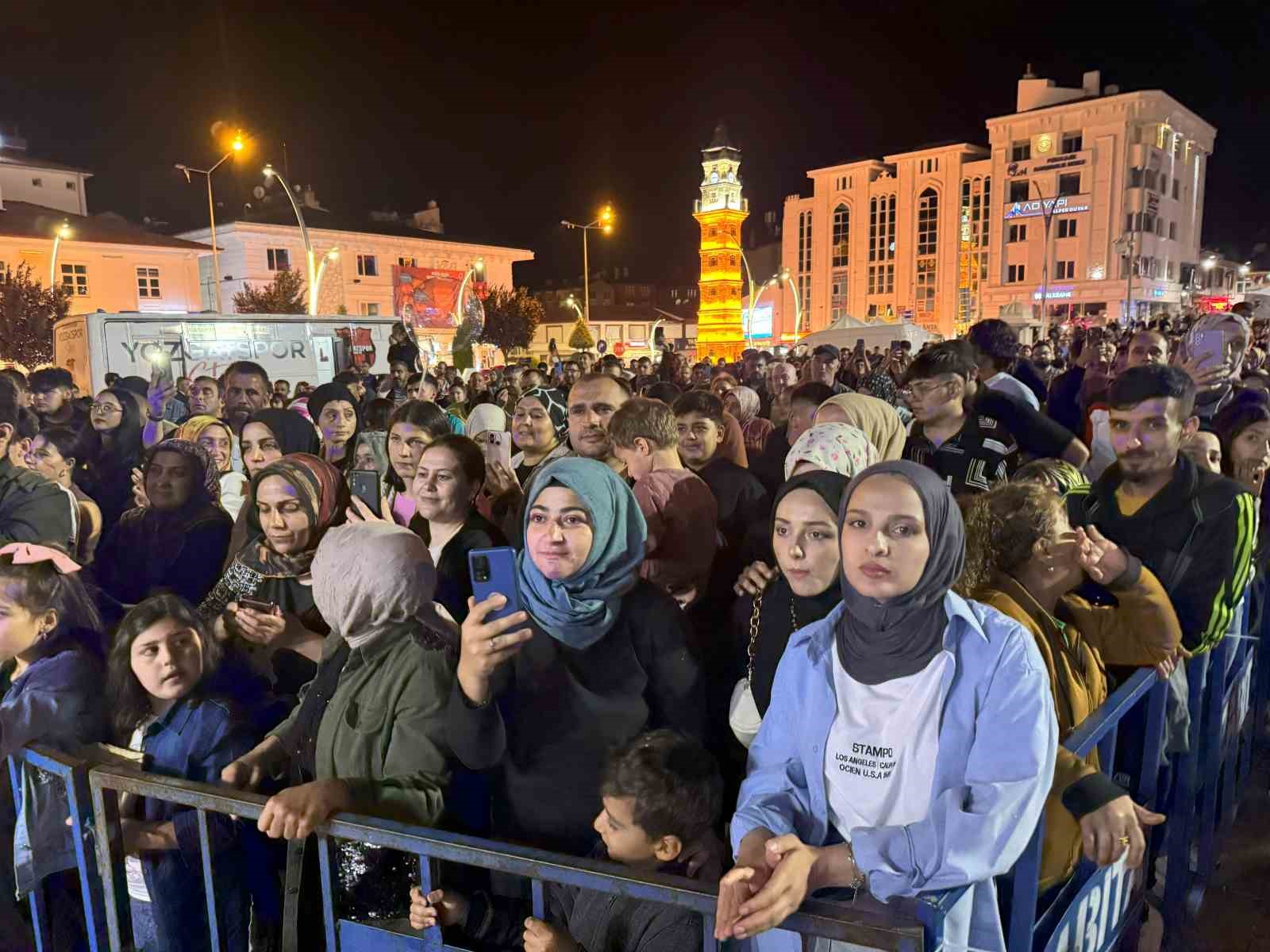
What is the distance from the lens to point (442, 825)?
260 cm

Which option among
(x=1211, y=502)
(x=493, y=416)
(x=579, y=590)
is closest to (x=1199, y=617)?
(x=1211, y=502)

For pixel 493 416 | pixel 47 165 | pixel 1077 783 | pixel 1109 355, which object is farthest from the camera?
pixel 47 165

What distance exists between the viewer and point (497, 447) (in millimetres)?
5988

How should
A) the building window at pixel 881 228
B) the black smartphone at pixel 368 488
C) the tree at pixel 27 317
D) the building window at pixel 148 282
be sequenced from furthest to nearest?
the building window at pixel 881 228, the building window at pixel 148 282, the tree at pixel 27 317, the black smartphone at pixel 368 488

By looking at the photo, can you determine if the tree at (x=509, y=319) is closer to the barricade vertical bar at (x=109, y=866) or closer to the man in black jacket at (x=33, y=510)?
the man in black jacket at (x=33, y=510)

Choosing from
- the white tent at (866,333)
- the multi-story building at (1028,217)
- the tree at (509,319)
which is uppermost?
the multi-story building at (1028,217)

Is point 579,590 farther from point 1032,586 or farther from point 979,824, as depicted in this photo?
point 1032,586

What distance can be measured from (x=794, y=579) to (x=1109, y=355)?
894cm

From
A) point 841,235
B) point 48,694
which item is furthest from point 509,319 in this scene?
point 48,694

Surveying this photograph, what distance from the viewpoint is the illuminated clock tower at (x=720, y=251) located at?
157 ft

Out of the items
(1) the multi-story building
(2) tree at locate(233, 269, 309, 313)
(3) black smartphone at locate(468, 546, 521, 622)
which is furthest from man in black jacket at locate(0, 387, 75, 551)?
(1) the multi-story building

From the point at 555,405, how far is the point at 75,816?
3926 millimetres

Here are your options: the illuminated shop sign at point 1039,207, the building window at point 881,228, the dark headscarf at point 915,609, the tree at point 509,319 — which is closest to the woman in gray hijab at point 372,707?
the dark headscarf at point 915,609

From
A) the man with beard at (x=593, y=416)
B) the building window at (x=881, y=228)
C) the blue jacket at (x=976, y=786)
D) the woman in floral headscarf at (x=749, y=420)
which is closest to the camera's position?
the blue jacket at (x=976, y=786)
